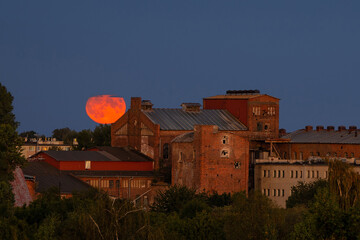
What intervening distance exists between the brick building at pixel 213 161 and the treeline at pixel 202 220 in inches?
1405

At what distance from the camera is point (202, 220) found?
64.4 meters

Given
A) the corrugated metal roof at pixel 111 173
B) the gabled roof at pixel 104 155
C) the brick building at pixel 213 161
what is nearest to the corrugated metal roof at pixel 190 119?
the gabled roof at pixel 104 155

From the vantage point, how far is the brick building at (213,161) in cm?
10925

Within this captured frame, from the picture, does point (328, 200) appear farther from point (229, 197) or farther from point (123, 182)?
point (123, 182)

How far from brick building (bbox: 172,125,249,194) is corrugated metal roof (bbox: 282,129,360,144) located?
617 inches

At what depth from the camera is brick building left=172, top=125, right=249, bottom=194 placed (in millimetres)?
109250

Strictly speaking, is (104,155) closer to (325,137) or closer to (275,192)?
(275,192)

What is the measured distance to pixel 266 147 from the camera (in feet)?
410

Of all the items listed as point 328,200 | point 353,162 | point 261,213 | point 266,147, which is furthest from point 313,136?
point 328,200

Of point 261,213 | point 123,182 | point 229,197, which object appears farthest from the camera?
point 123,182

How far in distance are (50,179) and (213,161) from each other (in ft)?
57.5

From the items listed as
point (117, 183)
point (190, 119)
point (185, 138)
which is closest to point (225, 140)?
point (185, 138)

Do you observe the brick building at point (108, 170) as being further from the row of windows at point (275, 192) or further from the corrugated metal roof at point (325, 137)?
the corrugated metal roof at point (325, 137)

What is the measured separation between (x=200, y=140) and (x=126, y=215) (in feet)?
202
